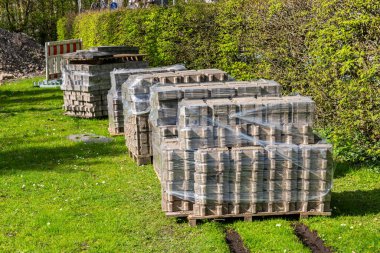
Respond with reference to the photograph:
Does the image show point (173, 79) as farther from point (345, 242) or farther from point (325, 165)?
point (345, 242)

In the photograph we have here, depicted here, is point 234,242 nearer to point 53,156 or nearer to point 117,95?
point 53,156

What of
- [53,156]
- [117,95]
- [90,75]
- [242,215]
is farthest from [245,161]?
[90,75]

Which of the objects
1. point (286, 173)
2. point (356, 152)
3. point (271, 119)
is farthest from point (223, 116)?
point (356, 152)

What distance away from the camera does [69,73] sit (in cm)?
1566

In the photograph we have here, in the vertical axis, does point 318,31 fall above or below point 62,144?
above

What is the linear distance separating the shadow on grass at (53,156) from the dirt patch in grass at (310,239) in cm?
494

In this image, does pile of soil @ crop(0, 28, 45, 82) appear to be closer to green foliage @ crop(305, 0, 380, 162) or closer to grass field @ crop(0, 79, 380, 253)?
grass field @ crop(0, 79, 380, 253)

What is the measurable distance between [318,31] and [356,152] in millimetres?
2475

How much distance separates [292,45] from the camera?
1291cm

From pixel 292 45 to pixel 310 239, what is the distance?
6.55m

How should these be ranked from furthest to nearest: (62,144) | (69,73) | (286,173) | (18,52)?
(18,52)
(69,73)
(62,144)
(286,173)

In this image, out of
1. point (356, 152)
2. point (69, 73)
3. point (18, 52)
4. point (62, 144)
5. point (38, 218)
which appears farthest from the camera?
point (18, 52)

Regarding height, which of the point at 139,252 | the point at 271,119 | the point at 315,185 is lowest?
the point at 139,252

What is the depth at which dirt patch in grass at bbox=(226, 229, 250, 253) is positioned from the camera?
23.1ft
